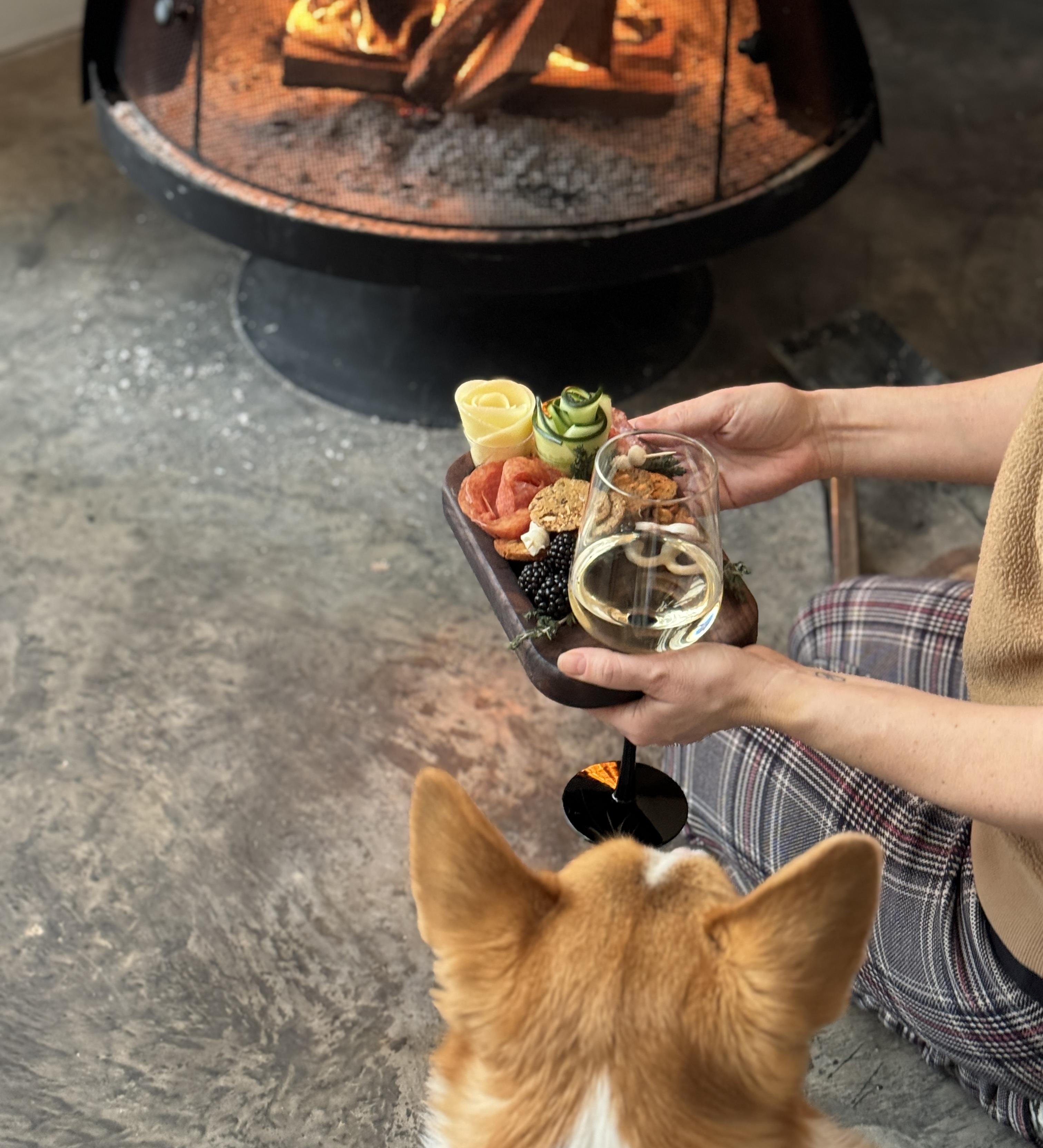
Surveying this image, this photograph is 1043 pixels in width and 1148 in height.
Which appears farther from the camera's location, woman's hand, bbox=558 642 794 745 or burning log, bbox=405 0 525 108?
burning log, bbox=405 0 525 108

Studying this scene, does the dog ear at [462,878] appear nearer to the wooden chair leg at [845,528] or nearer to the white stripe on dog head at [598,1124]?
the white stripe on dog head at [598,1124]

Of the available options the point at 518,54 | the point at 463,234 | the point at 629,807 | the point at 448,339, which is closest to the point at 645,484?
the point at 629,807

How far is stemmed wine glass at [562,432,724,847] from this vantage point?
4.17 ft

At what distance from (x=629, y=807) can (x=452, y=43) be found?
5.34 ft

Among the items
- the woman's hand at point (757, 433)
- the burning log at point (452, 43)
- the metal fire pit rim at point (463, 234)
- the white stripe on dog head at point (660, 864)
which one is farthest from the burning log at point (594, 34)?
the white stripe on dog head at point (660, 864)

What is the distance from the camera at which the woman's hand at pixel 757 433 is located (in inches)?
65.7

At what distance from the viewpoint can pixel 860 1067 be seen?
1832 millimetres

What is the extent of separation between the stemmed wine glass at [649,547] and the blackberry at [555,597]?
11 millimetres

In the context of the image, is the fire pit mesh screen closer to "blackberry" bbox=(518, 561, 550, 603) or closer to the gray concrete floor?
the gray concrete floor

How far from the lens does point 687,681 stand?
1.37 m

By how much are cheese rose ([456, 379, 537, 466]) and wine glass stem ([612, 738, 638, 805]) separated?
45cm

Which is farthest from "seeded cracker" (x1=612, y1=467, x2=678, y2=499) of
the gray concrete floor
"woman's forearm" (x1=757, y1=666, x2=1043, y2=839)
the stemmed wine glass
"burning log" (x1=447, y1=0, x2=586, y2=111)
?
"burning log" (x1=447, y1=0, x2=586, y2=111)

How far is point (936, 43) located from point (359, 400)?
2887mm

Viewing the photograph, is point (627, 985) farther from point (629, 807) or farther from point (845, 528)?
point (845, 528)
